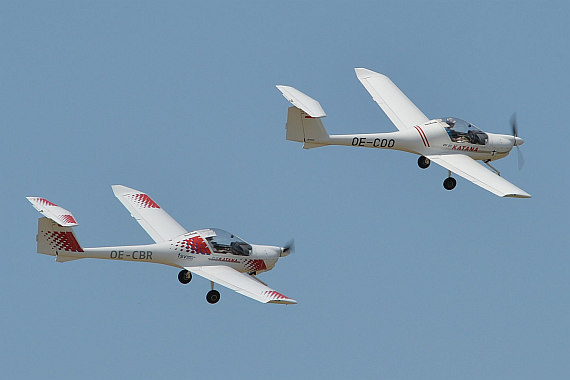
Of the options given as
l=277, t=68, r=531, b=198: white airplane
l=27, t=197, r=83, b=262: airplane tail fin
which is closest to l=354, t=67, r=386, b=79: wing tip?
l=277, t=68, r=531, b=198: white airplane

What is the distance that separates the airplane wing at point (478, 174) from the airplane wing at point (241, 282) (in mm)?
8730

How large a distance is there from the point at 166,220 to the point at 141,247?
4090 millimetres

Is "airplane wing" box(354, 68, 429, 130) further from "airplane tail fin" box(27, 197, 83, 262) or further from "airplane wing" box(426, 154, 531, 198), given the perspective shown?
"airplane tail fin" box(27, 197, 83, 262)

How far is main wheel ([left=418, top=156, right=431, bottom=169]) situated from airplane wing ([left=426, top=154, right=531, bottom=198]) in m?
0.50

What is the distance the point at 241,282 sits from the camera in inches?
2281

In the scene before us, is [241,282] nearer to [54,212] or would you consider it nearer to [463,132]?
[54,212]

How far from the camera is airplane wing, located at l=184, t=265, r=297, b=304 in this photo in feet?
184

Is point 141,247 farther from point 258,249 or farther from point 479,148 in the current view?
point 479,148

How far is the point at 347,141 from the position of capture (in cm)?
6231

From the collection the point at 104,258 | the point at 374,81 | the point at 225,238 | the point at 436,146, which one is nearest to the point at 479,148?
the point at 436,146

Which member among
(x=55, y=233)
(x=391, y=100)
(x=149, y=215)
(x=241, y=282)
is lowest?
(x=241, y=282)

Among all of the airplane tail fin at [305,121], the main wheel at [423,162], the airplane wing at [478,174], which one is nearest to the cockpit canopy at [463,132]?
the airplane wing at [478,174]

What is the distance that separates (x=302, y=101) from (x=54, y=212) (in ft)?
32.6

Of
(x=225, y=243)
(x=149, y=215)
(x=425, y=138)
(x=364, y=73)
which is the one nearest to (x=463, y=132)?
(x=425, y=138)
